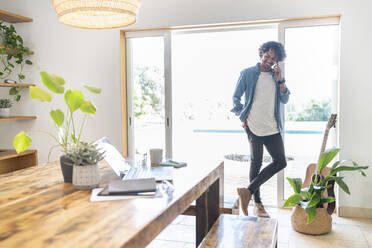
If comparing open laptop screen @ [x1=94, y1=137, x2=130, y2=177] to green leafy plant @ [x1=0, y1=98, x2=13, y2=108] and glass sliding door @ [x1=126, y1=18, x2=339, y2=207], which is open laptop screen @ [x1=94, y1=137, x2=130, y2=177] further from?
green leafy plant @ [x1=0, y1=98, x2=13, y2=108]

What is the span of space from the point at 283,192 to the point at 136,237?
273 cm

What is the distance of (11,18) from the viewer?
3820mm

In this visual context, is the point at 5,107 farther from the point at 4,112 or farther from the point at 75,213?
the point at 75,213

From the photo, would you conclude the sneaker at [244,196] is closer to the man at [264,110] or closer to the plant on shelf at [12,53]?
the man at [264,110]

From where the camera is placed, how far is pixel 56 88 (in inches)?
51.9

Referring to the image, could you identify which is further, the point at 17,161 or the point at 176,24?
the point at 17,161

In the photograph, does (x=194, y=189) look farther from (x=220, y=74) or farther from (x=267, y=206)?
(x=220, y=74)

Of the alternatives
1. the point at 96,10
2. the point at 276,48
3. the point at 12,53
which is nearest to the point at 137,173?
the point at 96,10

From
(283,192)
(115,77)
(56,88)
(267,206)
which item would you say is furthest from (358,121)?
(56,88)

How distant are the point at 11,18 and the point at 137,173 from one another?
118 inches

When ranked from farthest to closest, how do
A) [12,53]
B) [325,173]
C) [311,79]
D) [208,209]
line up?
[12,53], [311,79], [325,173], [208,209]

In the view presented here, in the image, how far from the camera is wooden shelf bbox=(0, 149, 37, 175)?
3835 mm

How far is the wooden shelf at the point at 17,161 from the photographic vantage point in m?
3.83

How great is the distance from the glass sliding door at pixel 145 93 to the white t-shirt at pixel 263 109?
1.11 meters
